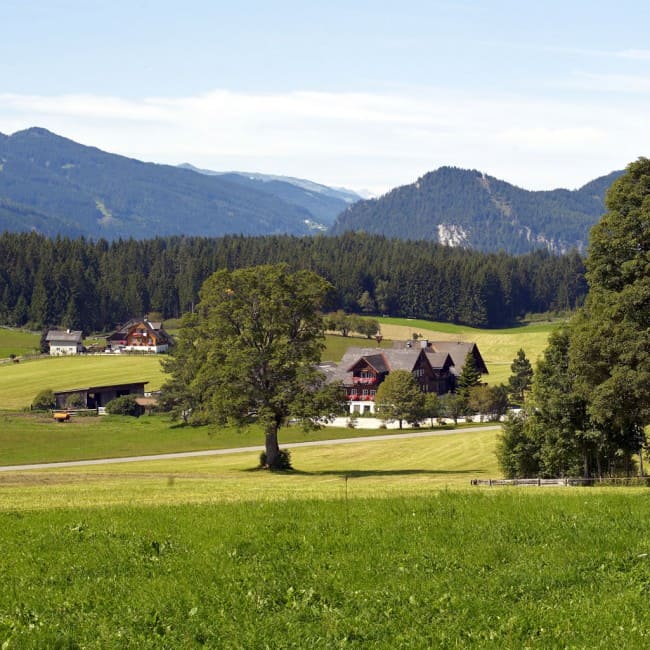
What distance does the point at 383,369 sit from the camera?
12850 centimetres

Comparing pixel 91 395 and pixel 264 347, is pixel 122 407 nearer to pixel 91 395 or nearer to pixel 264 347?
pixel 91 395

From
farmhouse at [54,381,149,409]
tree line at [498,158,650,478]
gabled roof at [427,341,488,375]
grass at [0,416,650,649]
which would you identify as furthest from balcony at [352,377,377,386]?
grass at [0,416,650,649]

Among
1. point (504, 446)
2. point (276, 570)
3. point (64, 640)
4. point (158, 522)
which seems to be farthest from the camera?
point (504, 446)

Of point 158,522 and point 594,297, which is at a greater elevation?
point 594,297

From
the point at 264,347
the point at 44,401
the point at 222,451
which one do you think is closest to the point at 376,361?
the point at 44,401

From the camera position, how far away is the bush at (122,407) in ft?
377

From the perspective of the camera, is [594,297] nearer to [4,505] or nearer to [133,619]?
[4,505]

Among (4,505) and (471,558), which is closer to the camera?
(471,558)

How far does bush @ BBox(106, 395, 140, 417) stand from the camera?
11500cm

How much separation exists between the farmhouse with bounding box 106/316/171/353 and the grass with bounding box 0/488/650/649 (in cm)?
16958

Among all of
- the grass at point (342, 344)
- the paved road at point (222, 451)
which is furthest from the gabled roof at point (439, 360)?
the paved road at point (222, 451)

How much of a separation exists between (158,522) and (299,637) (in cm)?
701

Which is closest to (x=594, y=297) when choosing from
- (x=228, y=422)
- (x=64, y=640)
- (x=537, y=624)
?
(x=228, y=422)

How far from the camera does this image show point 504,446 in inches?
2099
